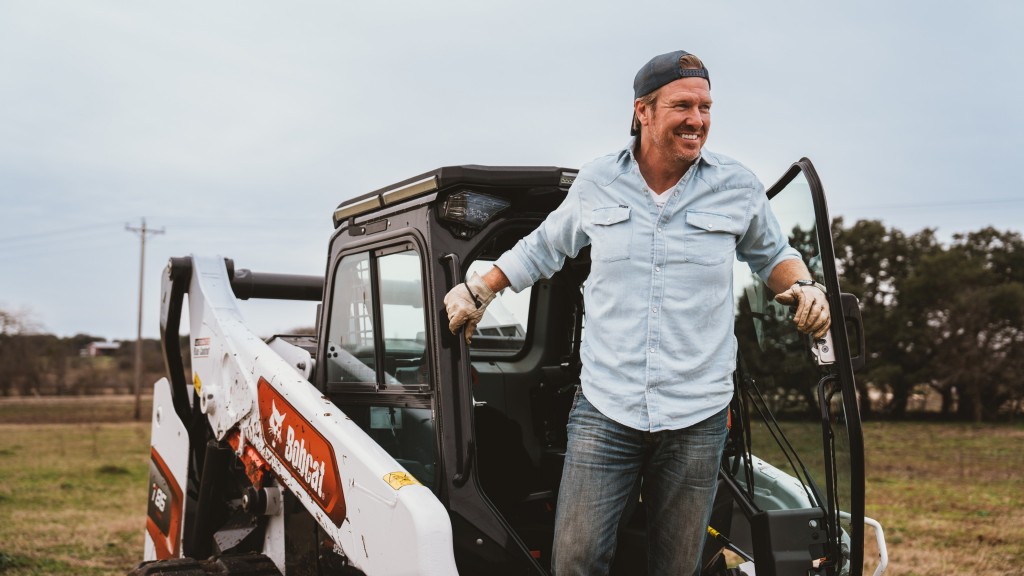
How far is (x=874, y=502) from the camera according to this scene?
1156 centimetres

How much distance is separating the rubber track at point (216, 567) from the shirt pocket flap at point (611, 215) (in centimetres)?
208

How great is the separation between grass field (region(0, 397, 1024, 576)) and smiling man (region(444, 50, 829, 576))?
512cm

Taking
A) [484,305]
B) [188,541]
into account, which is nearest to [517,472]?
[484,305]

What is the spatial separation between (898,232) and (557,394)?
37.9 meters

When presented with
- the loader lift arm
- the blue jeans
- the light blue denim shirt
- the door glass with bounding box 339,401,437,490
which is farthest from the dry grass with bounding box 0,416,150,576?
the light blue denim shirt

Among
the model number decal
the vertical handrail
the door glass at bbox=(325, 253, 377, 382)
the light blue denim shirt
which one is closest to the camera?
the light blue denim shirt

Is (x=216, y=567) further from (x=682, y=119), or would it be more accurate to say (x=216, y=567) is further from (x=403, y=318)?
(x=682, y=119)

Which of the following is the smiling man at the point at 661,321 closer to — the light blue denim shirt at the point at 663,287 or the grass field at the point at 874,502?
the light blue denim shirt at the point at 663,287

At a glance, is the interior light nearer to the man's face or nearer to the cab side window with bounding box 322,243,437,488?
the cab side window with bounding box 322,243,437,488

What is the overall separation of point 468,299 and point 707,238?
77cm

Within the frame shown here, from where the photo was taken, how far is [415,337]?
3.44 metres

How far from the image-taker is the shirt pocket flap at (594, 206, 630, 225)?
9.09 ft

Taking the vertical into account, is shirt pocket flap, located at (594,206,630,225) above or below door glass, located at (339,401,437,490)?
above

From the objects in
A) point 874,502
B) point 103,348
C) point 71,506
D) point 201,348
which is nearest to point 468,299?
point 201,348
